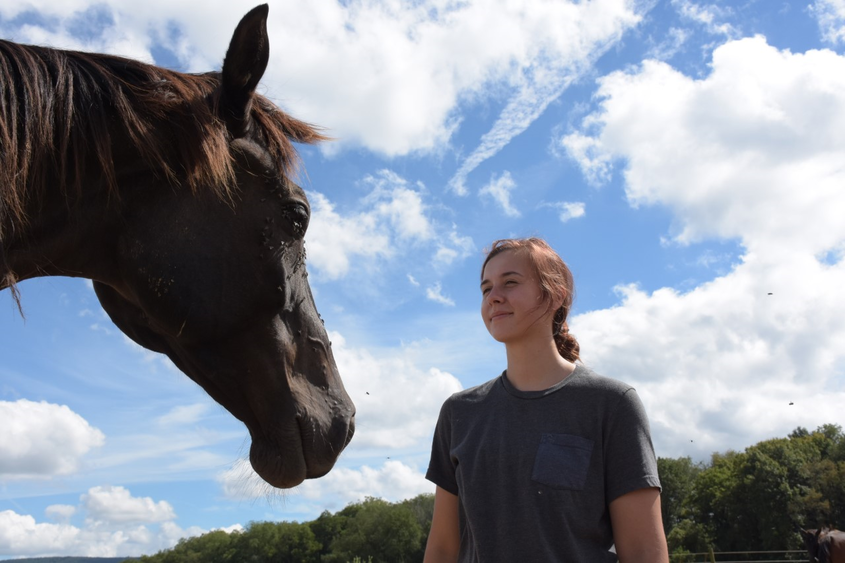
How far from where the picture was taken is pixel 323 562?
69688 millimetres

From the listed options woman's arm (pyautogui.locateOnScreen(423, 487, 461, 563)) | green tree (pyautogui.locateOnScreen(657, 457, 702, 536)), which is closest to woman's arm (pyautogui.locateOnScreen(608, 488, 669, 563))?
woman's arm (pyautogui.locateOnScreen(423, 487, 461, 563))

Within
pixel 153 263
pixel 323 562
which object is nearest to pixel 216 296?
pixel 153 263

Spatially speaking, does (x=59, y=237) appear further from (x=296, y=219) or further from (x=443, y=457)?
(x=443, y=457)

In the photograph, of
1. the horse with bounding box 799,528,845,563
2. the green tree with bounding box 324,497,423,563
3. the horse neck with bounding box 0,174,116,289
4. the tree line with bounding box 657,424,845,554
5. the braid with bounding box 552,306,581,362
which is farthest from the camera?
the green tree with bounding box 324,497,423,563

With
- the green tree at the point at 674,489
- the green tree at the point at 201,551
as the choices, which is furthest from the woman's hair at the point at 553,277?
the green tree at the point at 201,551

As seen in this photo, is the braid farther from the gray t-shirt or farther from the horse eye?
the horse eye

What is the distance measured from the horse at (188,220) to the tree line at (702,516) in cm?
3644

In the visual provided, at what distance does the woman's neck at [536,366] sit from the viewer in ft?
7.07

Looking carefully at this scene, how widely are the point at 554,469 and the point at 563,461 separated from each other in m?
0.04

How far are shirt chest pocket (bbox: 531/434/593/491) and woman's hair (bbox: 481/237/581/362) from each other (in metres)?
0.51

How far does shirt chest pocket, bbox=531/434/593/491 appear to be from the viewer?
1.88 meters

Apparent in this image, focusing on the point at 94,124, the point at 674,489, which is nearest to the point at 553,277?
the point at 94,124

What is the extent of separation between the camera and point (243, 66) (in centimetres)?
207

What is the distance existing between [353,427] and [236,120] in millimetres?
1217
